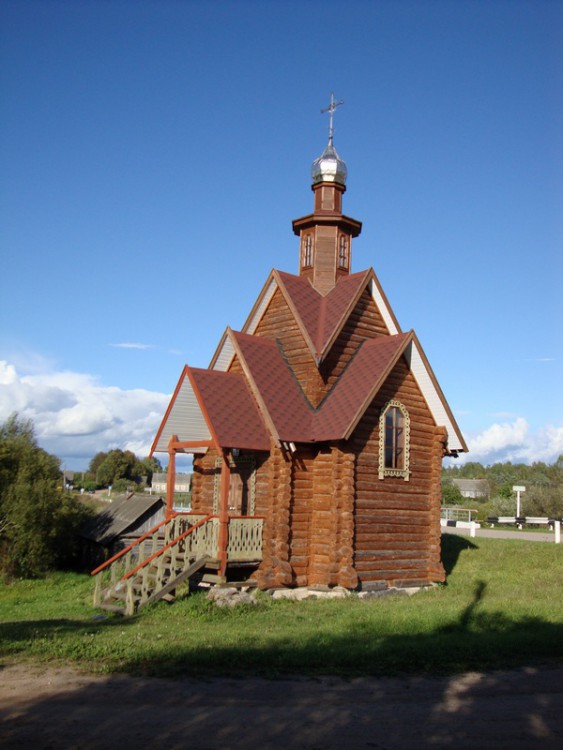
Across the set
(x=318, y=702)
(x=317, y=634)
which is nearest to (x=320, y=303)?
(x=317, y=634)

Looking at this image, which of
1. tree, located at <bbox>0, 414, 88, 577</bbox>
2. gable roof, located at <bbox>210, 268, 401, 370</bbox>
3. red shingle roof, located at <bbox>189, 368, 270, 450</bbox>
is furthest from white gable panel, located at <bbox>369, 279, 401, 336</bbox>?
tree, located at <bbox>0, 414, 88, 577</bbox>

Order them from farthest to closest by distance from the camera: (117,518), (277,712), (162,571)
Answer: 1. (117,518)
2. (162,571)
3. (277,712)

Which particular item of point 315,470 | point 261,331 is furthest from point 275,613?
point 261,331

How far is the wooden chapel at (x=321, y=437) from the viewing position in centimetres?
1673

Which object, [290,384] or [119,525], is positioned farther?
[119,525]

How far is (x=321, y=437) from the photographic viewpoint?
16.9 metres

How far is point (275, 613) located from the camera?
575 inches

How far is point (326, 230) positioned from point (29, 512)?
16316 mm

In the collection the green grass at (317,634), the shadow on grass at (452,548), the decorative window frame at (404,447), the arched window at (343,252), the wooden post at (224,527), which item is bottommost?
the green grass at (317,634)

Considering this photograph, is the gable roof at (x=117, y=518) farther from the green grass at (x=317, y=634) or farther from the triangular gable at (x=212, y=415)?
the triangular gable at (x=212, y=415)

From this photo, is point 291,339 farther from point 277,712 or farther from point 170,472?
point 277,712

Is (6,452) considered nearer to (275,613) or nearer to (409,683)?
(275,613)

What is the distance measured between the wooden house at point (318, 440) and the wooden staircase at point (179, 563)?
2.3 inches

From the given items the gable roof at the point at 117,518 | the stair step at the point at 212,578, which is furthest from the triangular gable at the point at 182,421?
the gable roof at the point at 117,518
